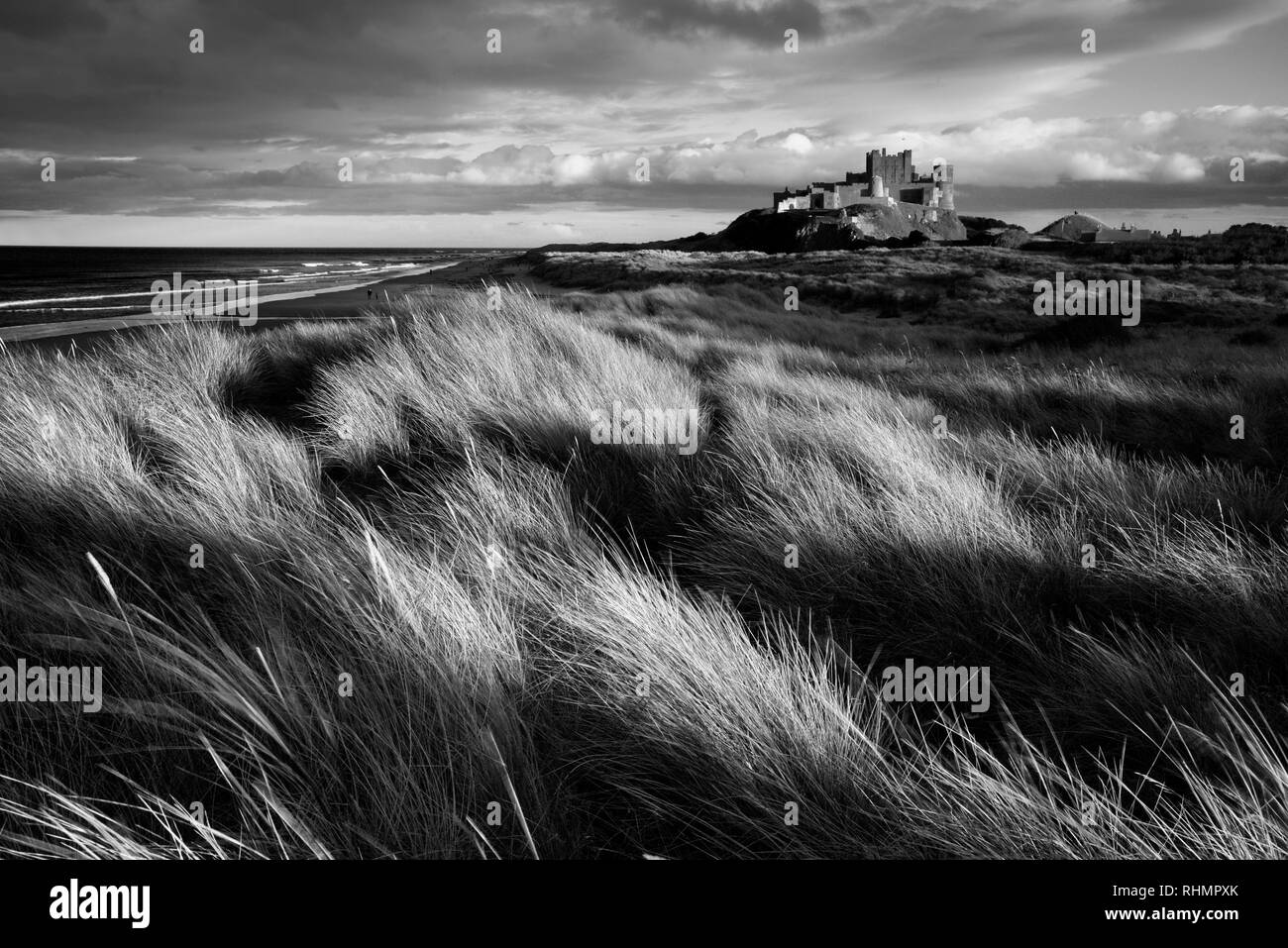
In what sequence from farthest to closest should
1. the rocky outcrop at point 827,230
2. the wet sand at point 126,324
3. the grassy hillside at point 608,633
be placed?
the rocky outcrop at point 827,230, the wet sand at point 126,324, the grassy hillside at point 608,633

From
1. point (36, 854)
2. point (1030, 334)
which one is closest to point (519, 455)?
point (36, 854)

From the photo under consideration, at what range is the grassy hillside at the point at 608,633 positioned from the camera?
1.66 metres

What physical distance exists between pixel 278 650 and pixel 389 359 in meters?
4.99

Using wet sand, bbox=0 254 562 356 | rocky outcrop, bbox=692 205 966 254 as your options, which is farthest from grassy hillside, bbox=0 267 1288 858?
rocky outcrop, bbox=692 205 966 254

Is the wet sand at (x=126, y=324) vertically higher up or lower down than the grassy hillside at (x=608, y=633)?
higher up

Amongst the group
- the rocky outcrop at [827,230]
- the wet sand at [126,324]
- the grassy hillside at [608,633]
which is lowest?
the grassy hillside at [608,633]

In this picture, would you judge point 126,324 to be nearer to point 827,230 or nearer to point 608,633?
point 608,633

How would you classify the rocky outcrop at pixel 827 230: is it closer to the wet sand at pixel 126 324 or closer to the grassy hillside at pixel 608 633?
the wet sand at pixel 126 324

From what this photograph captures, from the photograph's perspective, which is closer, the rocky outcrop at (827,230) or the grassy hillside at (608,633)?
the grassy hillside at (608,633)

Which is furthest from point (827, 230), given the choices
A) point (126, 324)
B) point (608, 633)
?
point (608, 633)

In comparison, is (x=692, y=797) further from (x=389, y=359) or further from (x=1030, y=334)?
(x=1030, y=334)

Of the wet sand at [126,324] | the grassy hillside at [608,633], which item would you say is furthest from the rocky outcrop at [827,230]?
the grassy hillside at [608,633]

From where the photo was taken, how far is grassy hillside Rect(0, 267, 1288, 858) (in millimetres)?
1657

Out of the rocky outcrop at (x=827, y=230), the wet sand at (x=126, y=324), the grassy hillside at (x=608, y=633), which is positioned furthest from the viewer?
the rocky outcrop at (x=827, y=230)
